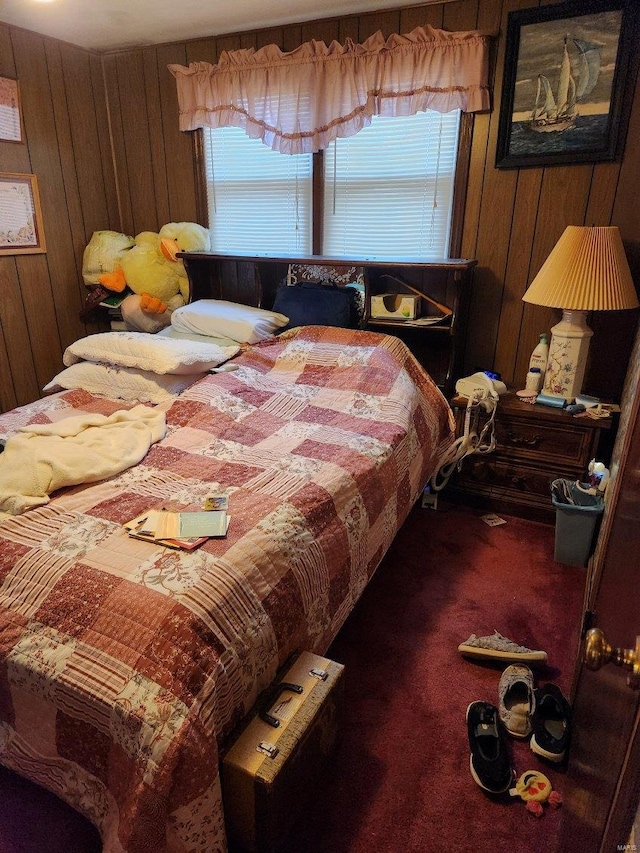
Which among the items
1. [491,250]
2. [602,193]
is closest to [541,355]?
[491,250]

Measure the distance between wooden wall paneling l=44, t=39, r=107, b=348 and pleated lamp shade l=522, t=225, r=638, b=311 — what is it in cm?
271

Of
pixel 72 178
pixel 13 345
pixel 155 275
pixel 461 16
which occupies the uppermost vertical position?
pixel 461 16

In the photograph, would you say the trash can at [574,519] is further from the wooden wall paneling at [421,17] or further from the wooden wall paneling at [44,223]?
the wooden wall paneling at [44,223]

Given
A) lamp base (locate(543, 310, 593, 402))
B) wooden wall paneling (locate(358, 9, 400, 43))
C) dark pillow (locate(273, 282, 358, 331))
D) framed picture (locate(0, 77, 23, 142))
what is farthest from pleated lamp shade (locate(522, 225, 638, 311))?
framed picture (locate(0, 77, 23, 142))

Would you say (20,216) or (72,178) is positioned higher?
(72,178)

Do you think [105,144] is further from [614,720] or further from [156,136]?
[614,720]

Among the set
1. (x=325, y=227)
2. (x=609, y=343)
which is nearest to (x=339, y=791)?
(x=609, y=343)

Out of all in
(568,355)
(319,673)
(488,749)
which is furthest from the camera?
(568,355)

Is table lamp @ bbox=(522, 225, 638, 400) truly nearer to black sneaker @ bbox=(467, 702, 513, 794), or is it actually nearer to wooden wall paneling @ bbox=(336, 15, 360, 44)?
wooden wall paneling @ bbox=(336, 15, 360, 44)

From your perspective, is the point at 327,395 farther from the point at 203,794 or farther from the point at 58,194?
the point at 58,194

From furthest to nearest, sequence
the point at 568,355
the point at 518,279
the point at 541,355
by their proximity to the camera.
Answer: the point at 518,279, the point at 541,355, the point at 568,355

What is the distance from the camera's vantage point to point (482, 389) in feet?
8.08

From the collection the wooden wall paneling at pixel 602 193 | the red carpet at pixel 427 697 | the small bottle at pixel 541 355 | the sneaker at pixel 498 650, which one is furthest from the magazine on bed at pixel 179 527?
the wooden wall paneling at pixel 602 193

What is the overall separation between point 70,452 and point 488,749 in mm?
1462
